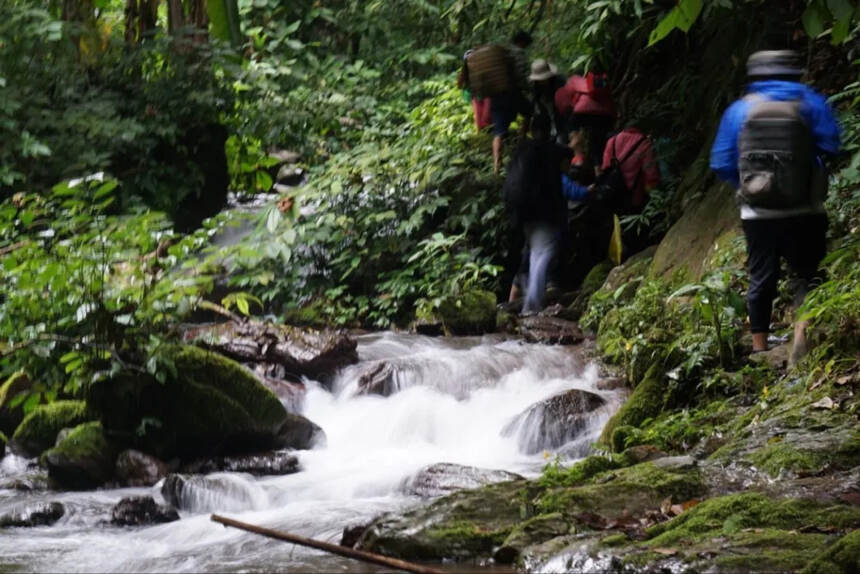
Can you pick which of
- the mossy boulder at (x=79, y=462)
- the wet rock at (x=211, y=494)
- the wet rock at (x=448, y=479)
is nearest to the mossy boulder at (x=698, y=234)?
the wet rock at (x=448, y=479)

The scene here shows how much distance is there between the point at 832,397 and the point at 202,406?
15.3 feet

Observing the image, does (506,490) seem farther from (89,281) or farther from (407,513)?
(89,281)

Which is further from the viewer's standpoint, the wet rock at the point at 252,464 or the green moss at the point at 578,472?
the wet rock at the point at 252,464

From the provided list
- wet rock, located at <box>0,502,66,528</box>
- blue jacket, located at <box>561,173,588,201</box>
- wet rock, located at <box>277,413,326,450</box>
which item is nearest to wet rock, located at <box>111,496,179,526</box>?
wet rock, located at <box>0,502,66,528</box>

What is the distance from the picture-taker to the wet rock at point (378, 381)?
963 cm

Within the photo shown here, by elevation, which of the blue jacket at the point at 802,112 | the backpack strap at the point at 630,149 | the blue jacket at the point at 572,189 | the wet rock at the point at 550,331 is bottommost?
the wet rock at the point at 550,331

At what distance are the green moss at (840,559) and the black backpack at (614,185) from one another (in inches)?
340

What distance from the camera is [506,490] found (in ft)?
17.6

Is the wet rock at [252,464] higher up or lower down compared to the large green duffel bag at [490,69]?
lower down

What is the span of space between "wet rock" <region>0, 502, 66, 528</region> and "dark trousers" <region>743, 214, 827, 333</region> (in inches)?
187

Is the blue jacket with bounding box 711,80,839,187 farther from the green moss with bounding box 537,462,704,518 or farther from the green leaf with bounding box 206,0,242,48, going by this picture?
the green leaf with bounding box 206,0,242,48

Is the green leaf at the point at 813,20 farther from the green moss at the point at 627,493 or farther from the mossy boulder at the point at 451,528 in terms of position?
the mossy boulder at the point at 451,528

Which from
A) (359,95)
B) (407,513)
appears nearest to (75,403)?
(407,513)

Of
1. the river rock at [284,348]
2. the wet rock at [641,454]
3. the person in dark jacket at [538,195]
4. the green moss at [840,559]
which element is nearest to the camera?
the green moss at [840,559]
